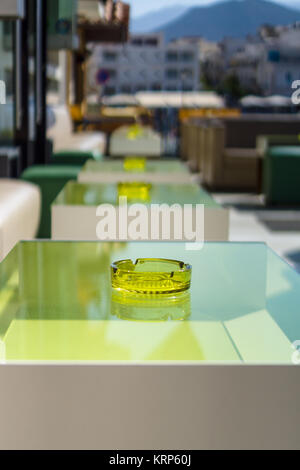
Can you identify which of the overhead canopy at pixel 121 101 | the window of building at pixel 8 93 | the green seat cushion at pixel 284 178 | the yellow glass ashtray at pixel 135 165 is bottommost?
the green seat cushion at pixel 284 178

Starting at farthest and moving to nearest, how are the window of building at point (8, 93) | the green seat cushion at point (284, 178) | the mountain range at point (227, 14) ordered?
1. the green seat cushion at point (284, 178)
2. the window of building at point (8, 93)
3. the mountain range at point (227, 14)

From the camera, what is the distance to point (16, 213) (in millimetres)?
2775

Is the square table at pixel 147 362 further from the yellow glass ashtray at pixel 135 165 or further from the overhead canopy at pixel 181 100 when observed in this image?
the overhead canopy at pixel 181 100

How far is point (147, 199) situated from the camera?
116 inches

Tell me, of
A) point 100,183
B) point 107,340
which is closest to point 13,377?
point 107,340

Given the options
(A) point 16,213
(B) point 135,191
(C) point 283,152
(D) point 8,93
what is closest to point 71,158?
(D) point 8,93

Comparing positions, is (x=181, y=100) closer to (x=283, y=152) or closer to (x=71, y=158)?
(x=283, y=152)

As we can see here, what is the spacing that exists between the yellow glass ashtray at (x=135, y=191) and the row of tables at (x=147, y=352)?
3.26 ft

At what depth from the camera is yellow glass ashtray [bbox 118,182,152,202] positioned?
301 cm

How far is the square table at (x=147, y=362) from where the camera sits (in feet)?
3.08

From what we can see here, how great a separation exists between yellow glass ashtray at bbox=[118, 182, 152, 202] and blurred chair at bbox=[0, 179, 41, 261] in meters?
0.42

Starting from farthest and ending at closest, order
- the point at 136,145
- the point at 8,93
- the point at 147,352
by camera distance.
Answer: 1. the point at 136,145
2. the point at 8,93
3. the point at 147,352

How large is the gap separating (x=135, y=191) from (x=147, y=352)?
78.6 inches

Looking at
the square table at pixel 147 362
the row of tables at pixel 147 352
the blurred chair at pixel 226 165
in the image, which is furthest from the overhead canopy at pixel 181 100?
the square table at pixel 147 362
